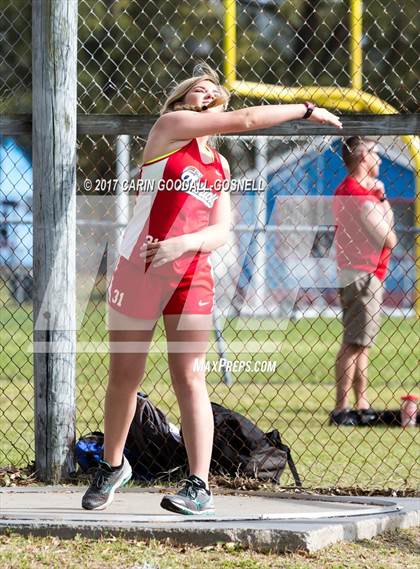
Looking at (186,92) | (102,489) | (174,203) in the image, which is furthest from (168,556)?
(186,92)

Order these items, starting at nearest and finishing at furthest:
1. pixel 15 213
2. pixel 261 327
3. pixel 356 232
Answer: pixel 356 232, pixel 261 327, pixel 15 213

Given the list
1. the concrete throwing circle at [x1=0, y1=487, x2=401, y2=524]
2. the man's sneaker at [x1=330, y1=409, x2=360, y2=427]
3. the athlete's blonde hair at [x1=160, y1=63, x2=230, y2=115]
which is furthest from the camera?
the man's sneaker at [x1=330, y1=409, x2=360, y2=427]

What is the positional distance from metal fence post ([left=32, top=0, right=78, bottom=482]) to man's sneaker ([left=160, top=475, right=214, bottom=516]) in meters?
1.23

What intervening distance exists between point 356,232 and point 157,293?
12.9ft

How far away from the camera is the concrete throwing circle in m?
5.03

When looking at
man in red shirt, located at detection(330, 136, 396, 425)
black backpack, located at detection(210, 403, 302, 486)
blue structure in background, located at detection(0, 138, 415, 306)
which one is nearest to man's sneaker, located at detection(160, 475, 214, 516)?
black backpack, located at detection(210, 403, 302, 486)

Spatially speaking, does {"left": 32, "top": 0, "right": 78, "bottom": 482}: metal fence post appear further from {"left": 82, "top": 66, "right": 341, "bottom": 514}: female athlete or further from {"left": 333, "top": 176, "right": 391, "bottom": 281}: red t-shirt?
{"left": 333, "top": 176, "right": 391, "bottom": 281}: red t-shirt

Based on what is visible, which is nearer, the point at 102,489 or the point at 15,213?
the point at 102,489

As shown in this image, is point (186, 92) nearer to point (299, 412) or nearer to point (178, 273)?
point (178, 273)

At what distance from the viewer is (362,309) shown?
8.91 metres

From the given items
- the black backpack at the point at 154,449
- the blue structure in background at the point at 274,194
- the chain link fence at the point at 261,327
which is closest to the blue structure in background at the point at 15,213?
the blue structure in background at the point at 274,194

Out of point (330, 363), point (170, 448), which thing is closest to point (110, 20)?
point (330, 363)

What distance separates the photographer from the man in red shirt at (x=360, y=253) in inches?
342

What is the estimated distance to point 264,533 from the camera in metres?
4.73
